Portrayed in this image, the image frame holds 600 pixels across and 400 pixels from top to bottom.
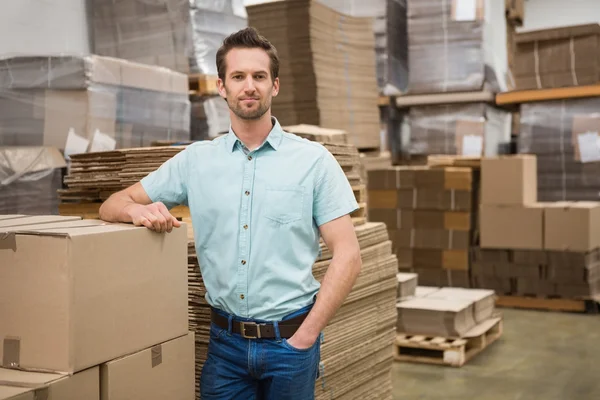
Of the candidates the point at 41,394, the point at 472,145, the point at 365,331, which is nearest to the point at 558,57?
the point at 472,145

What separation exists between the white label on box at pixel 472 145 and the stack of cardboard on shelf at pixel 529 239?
666 millimetres

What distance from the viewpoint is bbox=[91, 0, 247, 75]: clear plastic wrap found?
633cm

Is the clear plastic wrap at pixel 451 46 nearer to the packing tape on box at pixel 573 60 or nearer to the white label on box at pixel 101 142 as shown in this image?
the packing tape on box at pixel 573 60

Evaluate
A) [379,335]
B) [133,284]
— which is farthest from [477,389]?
[133,284]

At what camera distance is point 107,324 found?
7.77 ft

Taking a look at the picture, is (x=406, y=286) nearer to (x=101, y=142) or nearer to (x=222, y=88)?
(x=101, y=142)

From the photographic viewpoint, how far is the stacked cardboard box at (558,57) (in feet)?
27.0

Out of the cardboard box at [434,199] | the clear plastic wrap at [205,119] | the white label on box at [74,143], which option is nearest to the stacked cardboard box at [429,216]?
the cardboard box at [434,199]

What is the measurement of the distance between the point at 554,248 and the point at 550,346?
167 cm

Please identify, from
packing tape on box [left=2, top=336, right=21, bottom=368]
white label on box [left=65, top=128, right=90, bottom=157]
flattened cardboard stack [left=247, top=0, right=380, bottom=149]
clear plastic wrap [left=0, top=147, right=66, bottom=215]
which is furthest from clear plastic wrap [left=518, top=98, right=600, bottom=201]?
packing tape on box [left=2, top=336, right=21, bottom=368]

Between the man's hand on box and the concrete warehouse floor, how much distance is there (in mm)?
3003

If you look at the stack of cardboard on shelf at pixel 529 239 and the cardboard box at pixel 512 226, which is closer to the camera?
the stack of cardboard on shelf at pixel 529 239

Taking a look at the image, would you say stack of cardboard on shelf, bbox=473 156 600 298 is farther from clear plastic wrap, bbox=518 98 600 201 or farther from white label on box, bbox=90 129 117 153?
white label on box, bbox=90 129 117 153

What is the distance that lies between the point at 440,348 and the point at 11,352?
422cm
